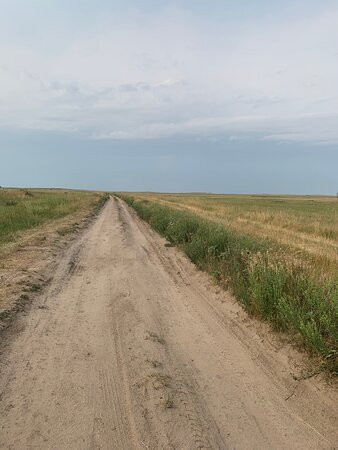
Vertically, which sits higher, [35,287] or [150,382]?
[35,287]

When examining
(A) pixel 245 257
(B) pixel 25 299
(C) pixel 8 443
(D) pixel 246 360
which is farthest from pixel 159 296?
(C) pixel 8 443

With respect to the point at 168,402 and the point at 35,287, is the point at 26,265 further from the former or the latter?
the point at 168,402

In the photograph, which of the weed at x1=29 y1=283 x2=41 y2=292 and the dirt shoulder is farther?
the weed at x1=29 y1=283 x2=41 y2=292

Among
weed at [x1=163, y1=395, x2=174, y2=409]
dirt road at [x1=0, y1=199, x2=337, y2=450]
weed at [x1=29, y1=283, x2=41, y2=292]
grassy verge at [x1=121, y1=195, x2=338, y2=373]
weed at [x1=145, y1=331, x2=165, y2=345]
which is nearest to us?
dirt road at [x1=0, y1=199, x2=337, y2=450]

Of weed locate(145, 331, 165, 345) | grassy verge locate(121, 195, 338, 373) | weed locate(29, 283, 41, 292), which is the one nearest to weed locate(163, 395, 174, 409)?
weed locate(145, 331, 165, 345)

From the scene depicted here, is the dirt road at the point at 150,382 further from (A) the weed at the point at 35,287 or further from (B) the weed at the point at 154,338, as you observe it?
(A) the weed at the point at 35,287

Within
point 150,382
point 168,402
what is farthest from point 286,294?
point 168,402

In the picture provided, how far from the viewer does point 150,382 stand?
14.4ft

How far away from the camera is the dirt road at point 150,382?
11.6 ft

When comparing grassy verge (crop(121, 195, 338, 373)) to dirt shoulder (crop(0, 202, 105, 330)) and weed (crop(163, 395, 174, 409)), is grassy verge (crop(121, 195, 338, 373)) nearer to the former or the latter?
weed (crop(163, 395, 174, 409))

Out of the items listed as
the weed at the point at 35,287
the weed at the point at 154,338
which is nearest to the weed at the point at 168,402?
the weed at the point at 154,338

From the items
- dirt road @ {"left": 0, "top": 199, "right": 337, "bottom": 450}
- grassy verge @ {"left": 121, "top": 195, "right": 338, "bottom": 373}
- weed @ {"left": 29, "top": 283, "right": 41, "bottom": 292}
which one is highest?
grassy verge @ {"left": 121, "top": 195, "right": 338, "bottom": 373}

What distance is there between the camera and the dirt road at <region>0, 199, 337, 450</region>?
3.54m

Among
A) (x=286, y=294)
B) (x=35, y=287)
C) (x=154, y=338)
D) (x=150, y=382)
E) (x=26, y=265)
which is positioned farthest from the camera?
(x=26, y=265)
